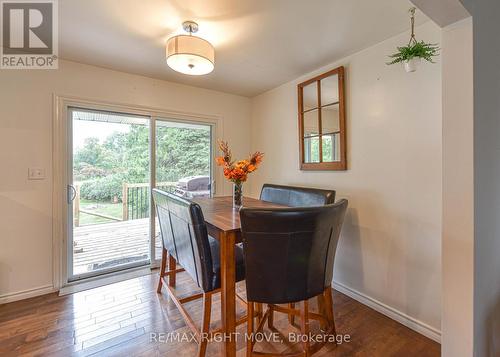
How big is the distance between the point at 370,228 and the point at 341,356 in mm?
1048

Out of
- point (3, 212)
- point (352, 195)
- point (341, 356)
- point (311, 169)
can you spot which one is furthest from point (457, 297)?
point (3, 212)

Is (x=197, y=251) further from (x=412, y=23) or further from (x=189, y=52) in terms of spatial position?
(x=412, y=23)

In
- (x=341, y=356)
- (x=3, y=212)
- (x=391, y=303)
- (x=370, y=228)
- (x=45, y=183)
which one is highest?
(x=45, y=183)

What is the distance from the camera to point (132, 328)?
6.04 feet

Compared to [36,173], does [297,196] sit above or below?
below

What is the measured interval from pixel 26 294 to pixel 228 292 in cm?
224

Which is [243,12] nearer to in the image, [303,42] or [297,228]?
[303,42]

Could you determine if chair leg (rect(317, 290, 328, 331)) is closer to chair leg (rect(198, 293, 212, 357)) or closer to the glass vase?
chair leg (rect(198, 293, 212, 357))

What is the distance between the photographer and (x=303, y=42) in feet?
6.77

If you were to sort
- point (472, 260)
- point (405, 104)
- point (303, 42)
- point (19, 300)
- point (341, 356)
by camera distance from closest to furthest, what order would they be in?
point (472, 260), point (341, 356), point (405, 104), point (303, 42), point (19, 300)

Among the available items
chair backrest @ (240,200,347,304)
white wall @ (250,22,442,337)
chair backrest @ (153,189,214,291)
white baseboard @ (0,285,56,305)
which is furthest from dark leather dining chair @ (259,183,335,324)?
white baseboard @ (0,285,56,305)

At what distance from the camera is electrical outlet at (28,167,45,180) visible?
7.39ft

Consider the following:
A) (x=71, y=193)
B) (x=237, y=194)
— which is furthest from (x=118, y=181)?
(x=237, y=194)

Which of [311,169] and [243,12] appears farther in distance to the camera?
[311,169]
